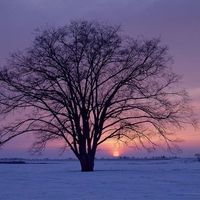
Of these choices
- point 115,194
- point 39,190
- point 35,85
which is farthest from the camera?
point 35,85

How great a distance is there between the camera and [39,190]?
1656 centimetres

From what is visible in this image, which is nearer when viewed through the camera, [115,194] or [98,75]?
[115,194]

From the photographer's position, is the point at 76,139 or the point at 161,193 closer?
the point at 161,193

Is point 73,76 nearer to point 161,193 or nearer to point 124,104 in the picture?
point 124,104

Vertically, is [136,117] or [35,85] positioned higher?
[35,85]

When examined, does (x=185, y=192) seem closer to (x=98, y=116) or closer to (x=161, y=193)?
(x=161, y=193)

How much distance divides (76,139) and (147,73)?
666 centimetres

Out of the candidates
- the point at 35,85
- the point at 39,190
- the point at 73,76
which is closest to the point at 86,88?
the point at 73,76

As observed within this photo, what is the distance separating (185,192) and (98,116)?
58.2 feet

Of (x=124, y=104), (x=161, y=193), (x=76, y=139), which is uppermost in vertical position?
(x=124, y=104)

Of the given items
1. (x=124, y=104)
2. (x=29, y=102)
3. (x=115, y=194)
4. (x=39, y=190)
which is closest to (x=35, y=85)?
(x=29, y=102)

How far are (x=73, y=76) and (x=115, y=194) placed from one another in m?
17.8

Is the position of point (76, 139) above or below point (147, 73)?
below

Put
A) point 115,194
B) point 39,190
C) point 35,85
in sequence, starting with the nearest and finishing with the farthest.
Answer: point 115,194, point 39,190, point 35,85
